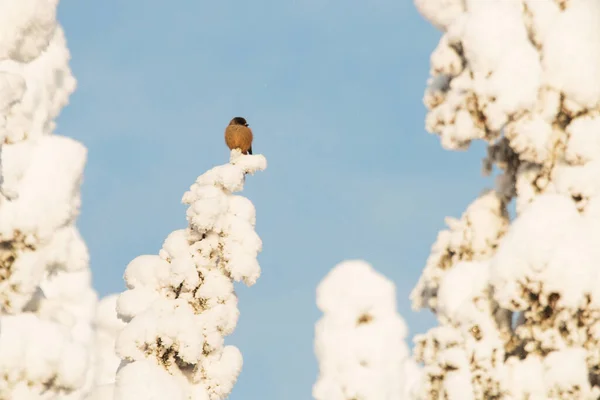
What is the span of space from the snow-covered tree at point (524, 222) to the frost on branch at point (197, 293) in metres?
5.73

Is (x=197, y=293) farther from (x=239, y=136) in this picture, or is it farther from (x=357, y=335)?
(x=357, y=335)

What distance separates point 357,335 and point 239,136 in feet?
12.7

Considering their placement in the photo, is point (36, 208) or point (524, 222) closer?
point (524, 222)

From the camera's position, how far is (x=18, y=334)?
56.7 ft

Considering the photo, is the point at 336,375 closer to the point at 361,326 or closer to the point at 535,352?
the point at 361,326

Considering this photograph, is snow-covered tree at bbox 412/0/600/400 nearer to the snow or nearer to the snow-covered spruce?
the snow-covered spruce

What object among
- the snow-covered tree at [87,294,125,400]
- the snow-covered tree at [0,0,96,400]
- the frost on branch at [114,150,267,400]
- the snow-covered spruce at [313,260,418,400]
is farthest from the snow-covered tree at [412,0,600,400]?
the snow-covered tree at [87,294,125,400]

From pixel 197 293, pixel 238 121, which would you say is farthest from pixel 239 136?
pixel 197 293

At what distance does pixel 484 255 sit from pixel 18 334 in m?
8.27

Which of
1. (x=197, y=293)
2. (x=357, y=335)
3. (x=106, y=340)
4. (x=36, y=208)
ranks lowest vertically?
(x=197, y=293)

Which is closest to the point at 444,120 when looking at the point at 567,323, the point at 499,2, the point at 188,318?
the point at 499,2

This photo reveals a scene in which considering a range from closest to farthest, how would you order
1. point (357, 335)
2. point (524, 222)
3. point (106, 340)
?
point (524, 222) → point (357, 335) → point (106, 340)

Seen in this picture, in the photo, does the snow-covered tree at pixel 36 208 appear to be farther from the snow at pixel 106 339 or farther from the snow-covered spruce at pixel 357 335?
the snow at pixel 106 339

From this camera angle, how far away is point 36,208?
59.1ft
